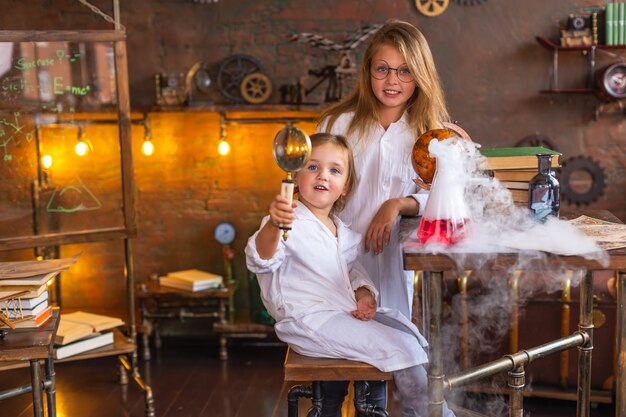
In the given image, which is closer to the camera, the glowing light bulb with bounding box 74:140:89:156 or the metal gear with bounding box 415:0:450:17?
the glowing light bulb with bounding box 74:140:89:156

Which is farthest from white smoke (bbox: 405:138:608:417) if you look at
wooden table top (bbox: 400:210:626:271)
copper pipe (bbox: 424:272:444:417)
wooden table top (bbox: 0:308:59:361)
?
wooden table top (bbox: 0:308:59:361)

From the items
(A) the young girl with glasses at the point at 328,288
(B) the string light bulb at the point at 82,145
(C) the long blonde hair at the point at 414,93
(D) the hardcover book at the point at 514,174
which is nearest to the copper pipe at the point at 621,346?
(D) the hardcover book at the point at 514,174

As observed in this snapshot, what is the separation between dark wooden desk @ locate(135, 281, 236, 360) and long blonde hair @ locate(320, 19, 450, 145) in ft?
7.67

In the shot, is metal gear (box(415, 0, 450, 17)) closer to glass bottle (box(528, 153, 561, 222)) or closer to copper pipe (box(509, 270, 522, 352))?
copper pipe (box(509, 270, 522, 352))

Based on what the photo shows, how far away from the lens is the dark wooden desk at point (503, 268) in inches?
80.7

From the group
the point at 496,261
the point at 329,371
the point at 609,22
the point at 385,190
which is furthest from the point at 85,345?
the point at 609,22

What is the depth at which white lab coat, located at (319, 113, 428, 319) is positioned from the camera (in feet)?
9.42

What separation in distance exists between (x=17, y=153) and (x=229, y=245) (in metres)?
1.85

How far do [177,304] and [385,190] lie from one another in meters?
2.65

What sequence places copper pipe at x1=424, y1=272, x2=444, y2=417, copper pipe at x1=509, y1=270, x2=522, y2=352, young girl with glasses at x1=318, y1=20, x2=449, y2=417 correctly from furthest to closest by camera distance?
1. copper pipe at x1=509, y1=270, x2=522, y2=352
2. young girl with glasses at x1=318, y1=20, x2=449, y2=417
3. copper pipe at x1=424, y1=272, x2=444, y2=417

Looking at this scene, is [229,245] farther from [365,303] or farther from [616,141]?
[365,303]

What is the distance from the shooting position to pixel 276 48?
5.27 m

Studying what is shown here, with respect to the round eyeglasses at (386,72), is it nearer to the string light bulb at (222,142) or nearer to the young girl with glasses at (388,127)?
the young girl with glasses at (388,127)

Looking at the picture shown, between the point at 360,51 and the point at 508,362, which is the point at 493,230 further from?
the point at 360,51
